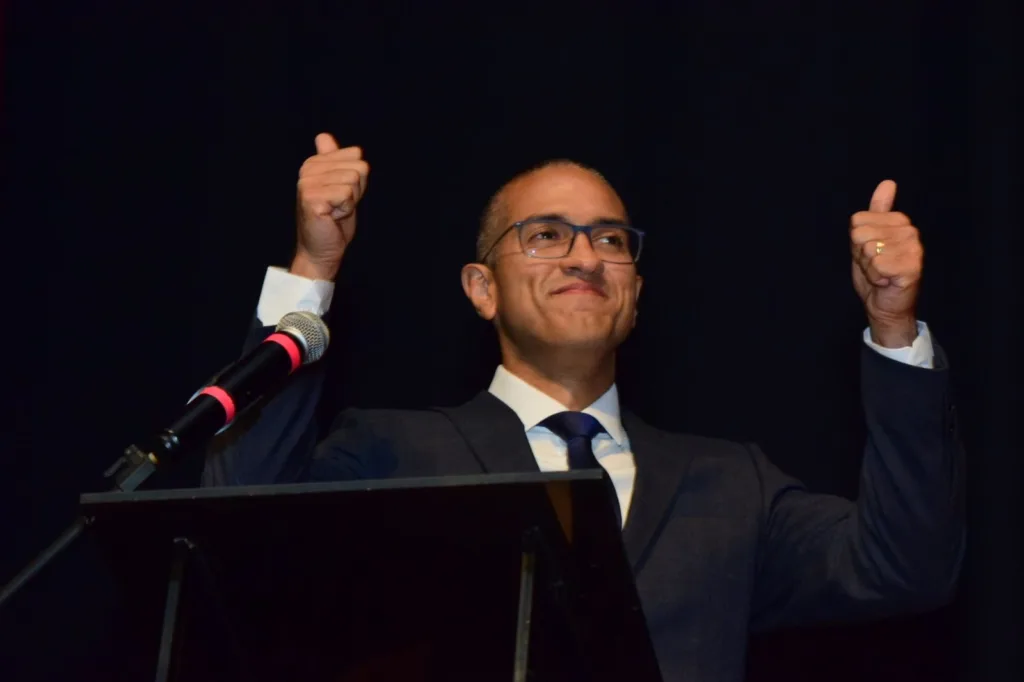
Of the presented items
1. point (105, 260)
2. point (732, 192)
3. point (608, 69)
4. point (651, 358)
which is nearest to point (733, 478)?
point (651, 358)

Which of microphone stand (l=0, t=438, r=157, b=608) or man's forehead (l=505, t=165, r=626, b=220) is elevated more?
man's forehead (l=505, t=165, r=626, b=220)

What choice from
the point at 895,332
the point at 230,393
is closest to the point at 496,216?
the point at 895,332

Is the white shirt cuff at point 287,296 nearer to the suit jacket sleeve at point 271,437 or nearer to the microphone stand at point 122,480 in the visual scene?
the suit jacket sleeve at point 271,437

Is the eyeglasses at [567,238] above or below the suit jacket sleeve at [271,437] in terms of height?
above

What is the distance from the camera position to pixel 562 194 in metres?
2.45

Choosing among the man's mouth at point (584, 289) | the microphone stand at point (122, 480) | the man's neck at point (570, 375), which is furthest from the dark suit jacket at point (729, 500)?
the microphone stand at point (122, 480)

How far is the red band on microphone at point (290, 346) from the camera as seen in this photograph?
151 cm

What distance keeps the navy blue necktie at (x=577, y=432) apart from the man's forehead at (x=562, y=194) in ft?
1.33

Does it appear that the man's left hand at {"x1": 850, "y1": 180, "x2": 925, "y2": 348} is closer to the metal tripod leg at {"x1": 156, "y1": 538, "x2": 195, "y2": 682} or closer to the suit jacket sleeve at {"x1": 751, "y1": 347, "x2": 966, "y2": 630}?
the suit jacket sleeve at {"x1": 751, "y1": 347, "x2": 966, "y2": 630}

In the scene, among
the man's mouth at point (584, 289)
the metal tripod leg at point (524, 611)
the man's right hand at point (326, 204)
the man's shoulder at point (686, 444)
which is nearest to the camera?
the metal tripod leg at point (524, 611)

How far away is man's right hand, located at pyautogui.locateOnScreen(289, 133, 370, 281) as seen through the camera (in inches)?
70.1

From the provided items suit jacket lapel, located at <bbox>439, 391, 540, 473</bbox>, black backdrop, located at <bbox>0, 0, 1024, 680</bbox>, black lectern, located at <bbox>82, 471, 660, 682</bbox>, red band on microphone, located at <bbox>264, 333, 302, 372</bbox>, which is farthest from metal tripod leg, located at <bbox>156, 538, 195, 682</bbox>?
black backdrop, located at <bbox>0, 0, 1024, 680</bbox>

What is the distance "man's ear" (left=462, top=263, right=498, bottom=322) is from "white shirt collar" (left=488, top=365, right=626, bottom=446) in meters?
0.17

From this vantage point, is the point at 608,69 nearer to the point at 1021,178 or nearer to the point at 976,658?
the point at 1021,178
